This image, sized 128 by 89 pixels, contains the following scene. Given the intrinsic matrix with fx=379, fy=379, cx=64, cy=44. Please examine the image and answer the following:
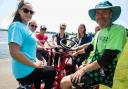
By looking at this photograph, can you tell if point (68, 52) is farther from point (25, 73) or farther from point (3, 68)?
point (3, 68)

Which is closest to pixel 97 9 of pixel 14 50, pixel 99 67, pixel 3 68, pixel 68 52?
pixel 99 67

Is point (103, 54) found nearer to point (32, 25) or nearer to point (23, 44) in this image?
point (23, 44)

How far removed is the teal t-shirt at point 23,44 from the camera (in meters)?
4.83

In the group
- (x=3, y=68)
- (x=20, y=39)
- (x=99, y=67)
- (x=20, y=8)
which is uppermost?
(x=20, y=8)

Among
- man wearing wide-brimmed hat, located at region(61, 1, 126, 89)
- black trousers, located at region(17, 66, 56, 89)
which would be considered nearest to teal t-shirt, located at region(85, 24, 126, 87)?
man wearing wide-brimmed hat, located at region(61, 1, 126, 89)

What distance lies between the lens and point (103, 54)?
4.65 metres

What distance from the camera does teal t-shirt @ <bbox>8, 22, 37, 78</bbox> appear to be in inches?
190

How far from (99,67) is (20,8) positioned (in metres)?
1.35

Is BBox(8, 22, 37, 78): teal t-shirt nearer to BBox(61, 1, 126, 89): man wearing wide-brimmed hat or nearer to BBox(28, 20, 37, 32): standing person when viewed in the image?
BBox(61, 1, 126, 89): man wearing wide-brimmed hat

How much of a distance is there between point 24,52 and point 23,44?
105 millimetres

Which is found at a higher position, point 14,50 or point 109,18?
point 109,18

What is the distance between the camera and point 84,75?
4809 millimetres

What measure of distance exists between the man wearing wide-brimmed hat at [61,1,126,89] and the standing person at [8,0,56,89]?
419mm

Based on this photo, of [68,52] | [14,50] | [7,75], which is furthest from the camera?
[7,75]
